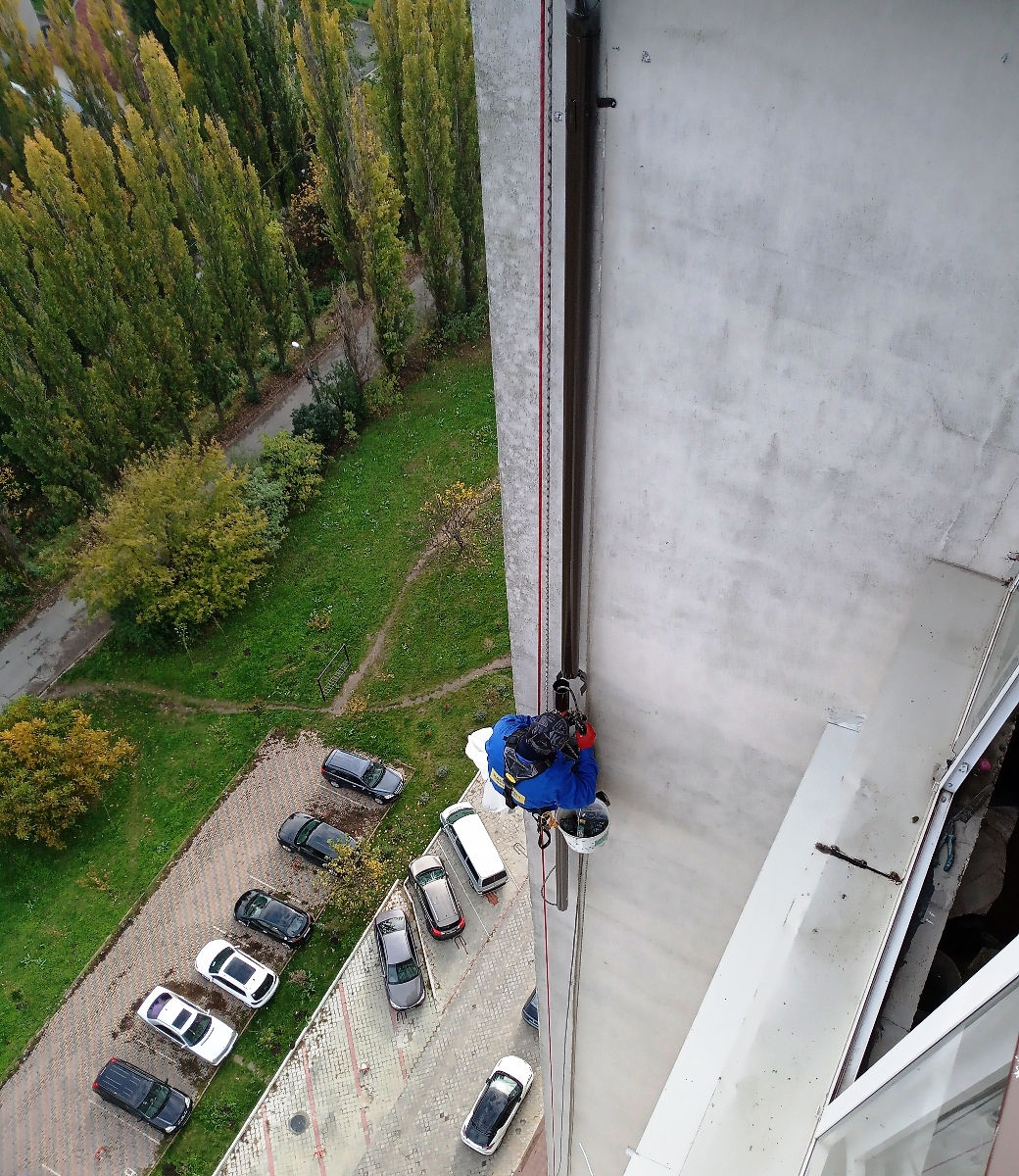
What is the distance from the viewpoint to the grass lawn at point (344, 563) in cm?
1619

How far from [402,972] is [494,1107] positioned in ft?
7.03

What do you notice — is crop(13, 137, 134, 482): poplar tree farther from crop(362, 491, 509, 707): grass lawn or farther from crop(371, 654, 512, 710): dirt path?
crop(371, 654, 512, 710): dirt path

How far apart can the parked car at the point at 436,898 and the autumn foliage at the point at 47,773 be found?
17.5 ft

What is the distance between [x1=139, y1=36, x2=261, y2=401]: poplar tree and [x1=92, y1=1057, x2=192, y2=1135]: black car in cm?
1375

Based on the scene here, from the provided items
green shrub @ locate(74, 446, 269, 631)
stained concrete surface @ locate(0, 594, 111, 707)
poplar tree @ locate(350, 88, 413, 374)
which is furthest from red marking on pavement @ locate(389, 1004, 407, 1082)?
poplar tree @ locate(350, 88, 413, 374)

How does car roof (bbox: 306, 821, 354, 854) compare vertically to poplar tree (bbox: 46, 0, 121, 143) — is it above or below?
below

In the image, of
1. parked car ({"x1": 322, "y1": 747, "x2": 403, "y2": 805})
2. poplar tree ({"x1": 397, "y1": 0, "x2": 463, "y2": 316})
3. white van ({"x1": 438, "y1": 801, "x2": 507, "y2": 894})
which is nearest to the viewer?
white van ({"x1": 438, "y1": 801, "x2": 507, "y2": 894})

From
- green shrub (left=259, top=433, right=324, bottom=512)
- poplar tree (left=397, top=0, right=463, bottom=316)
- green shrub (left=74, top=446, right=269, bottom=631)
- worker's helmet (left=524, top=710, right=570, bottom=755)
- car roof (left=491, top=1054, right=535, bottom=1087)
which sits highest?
poplar tree (left=397, top=0, right=463, bottom=316)

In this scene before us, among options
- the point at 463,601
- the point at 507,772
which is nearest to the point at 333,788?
the point at 463,601

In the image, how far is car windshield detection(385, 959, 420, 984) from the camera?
12.6 metres

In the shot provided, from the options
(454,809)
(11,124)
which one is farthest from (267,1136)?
(11,124)

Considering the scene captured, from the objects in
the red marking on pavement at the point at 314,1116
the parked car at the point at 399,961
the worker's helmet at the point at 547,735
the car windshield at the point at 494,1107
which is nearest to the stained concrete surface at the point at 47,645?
the parked car at the point at 399,961

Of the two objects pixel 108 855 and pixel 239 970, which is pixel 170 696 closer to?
pixel 108 855

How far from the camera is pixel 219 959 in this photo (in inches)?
505
